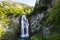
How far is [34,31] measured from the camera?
25.4 m

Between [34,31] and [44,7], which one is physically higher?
[44,7]

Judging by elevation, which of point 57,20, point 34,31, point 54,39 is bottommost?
point 34,31

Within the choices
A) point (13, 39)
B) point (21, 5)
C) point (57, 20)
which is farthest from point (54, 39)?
point (21, 5)

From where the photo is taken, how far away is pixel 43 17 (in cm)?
2369

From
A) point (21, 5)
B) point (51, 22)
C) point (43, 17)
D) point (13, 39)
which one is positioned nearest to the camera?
point (51, 22)

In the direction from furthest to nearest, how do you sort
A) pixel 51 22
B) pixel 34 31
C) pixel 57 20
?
pixel 34 31 → pixel 51 22 → pixel 57 20

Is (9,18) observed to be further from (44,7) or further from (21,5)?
(21,5)

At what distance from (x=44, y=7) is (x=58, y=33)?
31.0 ft

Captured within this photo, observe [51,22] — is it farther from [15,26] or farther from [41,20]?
[15,26]

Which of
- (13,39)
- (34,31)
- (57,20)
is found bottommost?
(13,39)

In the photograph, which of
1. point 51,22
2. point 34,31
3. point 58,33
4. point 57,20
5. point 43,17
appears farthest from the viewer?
point 34,31

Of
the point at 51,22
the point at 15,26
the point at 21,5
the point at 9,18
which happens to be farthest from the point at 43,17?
the point at 21,5

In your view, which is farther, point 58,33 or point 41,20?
point 41,20

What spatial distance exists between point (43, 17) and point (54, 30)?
23.0ft
